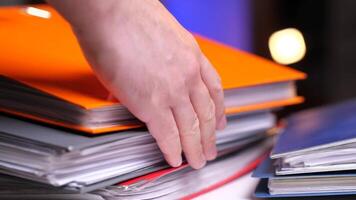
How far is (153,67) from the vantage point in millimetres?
557

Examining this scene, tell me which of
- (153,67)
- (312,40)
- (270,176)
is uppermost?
(312,40)

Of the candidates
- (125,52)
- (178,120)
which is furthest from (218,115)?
(125,52)

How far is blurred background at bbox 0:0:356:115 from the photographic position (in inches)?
58.1

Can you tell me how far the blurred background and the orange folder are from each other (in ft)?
1.91

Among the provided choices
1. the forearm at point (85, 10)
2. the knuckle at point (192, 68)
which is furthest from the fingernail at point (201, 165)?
the forearm at point (85, 10)

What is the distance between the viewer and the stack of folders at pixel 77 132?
551 mm

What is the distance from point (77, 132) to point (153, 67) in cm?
11

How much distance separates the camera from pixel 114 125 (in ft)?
1.97

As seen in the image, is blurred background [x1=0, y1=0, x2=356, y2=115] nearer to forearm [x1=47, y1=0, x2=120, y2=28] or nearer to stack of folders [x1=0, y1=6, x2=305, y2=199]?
stack of folders [x1=0, y1=6, x2=305, y2=199]

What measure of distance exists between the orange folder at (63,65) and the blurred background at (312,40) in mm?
583

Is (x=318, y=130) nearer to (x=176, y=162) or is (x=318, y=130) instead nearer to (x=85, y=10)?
(x=176, y=162)

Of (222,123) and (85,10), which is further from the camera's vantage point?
(222,123)

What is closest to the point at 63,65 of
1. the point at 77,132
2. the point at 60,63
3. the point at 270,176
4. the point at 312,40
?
the point at 60,63

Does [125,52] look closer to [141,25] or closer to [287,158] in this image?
[141,25]
